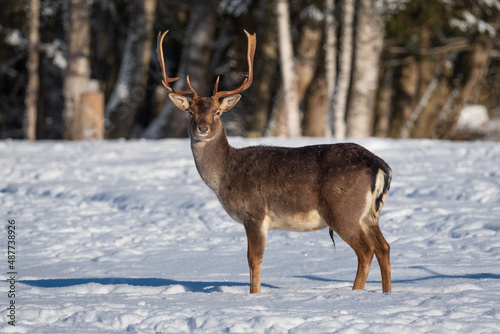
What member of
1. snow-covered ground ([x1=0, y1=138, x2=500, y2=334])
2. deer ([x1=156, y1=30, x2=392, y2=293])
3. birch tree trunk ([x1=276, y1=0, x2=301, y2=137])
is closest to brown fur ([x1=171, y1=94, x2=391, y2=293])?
deer ([x1=156, y1=30, x2=392, y2=293])

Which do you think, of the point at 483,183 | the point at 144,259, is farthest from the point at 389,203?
the point at 144,259

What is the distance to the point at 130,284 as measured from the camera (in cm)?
730

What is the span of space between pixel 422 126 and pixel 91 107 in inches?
429

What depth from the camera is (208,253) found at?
865cm

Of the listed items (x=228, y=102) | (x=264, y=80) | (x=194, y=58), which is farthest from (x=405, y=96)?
(x=228, y=102)

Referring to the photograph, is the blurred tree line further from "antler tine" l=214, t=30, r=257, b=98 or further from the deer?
the deer

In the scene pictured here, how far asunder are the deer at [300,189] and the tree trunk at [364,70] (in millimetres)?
10393

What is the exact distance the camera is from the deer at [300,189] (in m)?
6.46

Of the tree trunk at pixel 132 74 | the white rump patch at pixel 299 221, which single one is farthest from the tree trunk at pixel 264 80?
the white rump patch at pixel 299 221

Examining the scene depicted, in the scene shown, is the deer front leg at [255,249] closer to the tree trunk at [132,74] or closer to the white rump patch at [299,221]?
the white rump patch at [299,221]

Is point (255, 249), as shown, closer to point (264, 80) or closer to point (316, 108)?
point (264, 80)

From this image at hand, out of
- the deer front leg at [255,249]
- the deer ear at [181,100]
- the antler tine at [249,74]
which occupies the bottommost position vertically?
the deer front leg at [255,249]

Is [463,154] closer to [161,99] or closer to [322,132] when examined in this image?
[322,132]

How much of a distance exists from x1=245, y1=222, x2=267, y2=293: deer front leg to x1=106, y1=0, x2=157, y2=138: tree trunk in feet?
45.7
